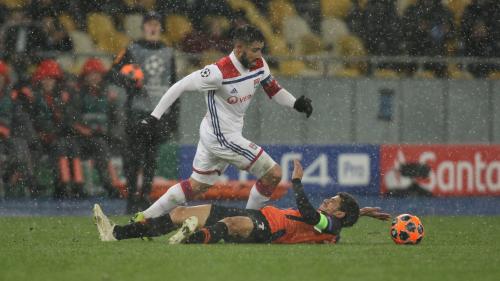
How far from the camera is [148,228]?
10.1 m

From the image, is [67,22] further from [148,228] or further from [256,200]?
[148,228]

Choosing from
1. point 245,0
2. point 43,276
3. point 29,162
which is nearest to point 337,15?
point 245,0

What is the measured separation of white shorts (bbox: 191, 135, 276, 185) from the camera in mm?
10867

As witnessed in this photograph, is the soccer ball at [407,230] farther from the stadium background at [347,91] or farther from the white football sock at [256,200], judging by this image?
the stadium background at [347,91]

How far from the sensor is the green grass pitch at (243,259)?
789cm

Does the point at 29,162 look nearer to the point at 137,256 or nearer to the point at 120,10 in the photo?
the point at 120,10

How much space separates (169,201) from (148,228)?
720 mm

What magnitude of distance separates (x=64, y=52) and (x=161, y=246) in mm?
8048

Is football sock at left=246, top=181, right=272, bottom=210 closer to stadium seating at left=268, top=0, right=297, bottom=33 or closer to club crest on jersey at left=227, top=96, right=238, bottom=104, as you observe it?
club crest on jersey at left=227, top=96, right=238, bottom=104

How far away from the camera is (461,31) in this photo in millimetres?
18984

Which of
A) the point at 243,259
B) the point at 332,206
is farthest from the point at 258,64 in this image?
the point at 243,259

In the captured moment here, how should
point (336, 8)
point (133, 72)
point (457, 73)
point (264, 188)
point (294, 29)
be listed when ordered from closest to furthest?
point (264, 188) < point (133, 72) < point (457, 73) < point (294, 29) < point (336, 8)

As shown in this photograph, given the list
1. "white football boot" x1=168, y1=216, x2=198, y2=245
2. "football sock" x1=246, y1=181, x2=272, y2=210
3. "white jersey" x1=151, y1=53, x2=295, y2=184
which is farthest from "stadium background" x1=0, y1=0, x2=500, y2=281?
"white football boot" x1=168, y1=216, x2=198, y2=245

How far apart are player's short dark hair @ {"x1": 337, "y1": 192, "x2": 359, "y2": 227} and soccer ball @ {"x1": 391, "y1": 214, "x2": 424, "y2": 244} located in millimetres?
526
